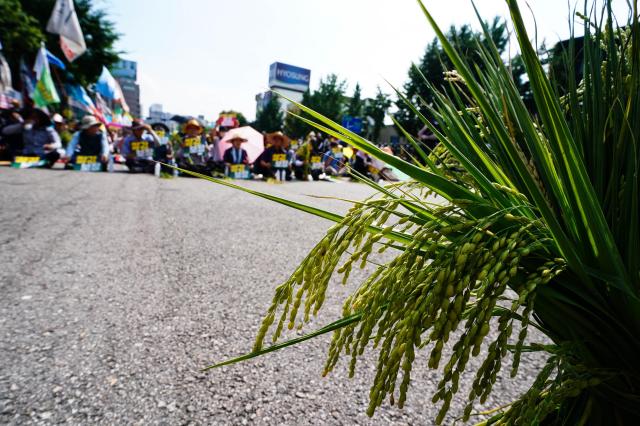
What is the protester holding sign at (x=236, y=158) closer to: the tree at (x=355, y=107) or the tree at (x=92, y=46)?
the tree at (x=92, y=46)

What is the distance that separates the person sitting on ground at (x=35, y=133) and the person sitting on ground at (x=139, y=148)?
2246mm

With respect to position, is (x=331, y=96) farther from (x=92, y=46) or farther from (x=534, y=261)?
(x=534, y=261)

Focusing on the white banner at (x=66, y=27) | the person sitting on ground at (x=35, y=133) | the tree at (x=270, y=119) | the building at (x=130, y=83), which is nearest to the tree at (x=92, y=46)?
the white banner at (x=66, y=27)

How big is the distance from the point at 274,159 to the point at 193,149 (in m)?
3.07

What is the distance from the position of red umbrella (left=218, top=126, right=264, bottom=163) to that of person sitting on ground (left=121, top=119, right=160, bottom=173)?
7.99 feet

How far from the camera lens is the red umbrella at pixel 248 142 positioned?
1404cm

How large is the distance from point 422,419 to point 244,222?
4.69m

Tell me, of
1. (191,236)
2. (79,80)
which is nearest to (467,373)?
(191,236)

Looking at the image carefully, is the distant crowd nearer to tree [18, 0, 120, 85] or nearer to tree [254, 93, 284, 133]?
tree [18, 0, 120, 85]

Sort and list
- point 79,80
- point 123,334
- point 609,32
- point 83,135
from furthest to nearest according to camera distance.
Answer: point 79,80
point 83,135
point 123,334
point 609,32

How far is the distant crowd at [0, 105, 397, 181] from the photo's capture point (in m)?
11.9

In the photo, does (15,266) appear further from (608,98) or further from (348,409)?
(608,98)

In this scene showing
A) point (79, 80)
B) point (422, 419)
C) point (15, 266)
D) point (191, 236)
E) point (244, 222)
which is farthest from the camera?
point (79, 80)

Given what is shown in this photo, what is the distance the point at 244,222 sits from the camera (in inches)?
Result: 238
